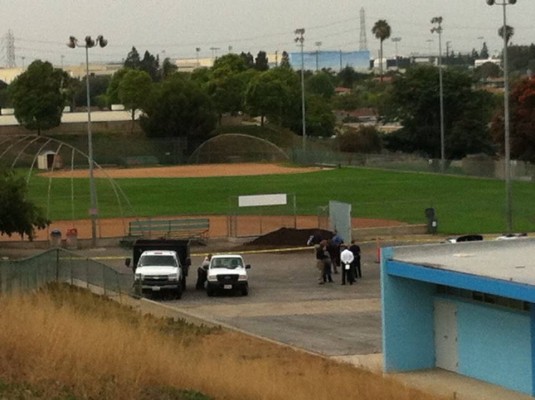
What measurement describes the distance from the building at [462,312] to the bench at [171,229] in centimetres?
3171

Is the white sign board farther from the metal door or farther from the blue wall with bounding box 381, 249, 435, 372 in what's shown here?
the metal door

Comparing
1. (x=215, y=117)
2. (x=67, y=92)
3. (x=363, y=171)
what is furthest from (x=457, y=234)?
(x=67, y=92)

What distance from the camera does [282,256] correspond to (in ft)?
176

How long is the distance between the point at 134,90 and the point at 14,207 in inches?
4269

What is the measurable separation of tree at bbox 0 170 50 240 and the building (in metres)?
26.2

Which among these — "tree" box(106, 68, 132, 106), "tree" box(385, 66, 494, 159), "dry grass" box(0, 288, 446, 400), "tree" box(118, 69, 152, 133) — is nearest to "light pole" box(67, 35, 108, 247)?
"dry grass" box(0, 288, 446, 400)

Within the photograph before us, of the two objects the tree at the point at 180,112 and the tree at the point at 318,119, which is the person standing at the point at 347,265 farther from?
the tree at the point at 318,119

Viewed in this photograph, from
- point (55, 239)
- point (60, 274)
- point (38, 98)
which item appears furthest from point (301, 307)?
point (38, 98)

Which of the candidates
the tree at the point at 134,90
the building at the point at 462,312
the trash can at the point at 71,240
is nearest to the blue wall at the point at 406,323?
the building at the point at 462,312

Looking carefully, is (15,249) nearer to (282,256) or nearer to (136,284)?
(282,256)

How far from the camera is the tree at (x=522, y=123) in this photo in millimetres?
94312

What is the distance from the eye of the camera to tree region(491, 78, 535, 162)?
94312 mm

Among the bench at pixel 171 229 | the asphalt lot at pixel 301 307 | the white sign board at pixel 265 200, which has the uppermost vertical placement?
the white sign board at pixel 265 200

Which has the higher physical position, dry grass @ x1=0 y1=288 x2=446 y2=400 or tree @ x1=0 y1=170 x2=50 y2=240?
tree @ x1=0 y1=170 x2=50 y2=240
